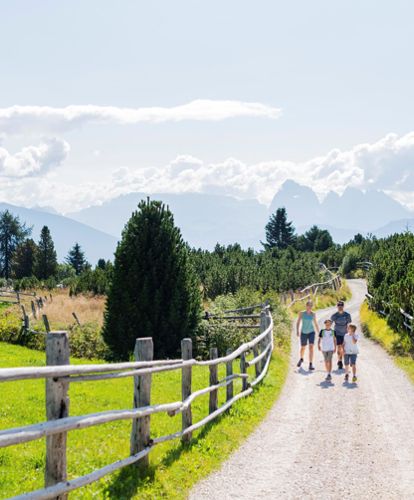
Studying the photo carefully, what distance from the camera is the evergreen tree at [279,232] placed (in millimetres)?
103250

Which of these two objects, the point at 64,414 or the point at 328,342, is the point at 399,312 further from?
the point at 64,414

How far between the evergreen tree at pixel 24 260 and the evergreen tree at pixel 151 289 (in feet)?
240

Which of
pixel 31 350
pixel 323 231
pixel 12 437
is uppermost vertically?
pixel 323 231

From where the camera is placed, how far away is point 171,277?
860 inches

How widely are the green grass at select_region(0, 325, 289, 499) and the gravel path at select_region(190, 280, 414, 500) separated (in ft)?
1.00

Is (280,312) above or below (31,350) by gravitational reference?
above

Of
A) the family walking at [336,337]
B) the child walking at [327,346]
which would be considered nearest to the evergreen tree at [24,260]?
the family walking at [336,337]

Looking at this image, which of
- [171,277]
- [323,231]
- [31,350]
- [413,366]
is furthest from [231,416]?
[323,231]

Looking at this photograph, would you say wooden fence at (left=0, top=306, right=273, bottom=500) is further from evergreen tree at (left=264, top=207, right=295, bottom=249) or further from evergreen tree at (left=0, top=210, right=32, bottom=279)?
evergreen tree at (left=0, top=210, right=32, bottom=279)

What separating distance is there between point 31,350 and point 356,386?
17396 mm

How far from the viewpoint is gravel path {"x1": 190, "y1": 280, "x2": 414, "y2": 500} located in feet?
25.9

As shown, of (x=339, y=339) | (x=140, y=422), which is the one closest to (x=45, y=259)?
(x=339, y=339)

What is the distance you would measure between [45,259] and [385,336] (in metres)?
72.8

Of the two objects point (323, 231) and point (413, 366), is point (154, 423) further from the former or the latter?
point (323, 231)
